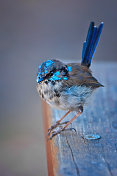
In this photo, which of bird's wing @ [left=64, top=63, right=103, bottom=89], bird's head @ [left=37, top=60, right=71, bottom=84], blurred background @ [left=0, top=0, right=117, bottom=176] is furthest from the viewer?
blurred background @ [left=0, top=0, right=117, bottom=176]

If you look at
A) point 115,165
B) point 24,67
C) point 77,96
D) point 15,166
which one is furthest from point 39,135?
point 115,165

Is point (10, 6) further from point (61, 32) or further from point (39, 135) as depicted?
point (39, 135)

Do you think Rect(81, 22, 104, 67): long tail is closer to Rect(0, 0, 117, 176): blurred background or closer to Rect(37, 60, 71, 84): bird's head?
Rect(37, 60, 71, 84): bird's head

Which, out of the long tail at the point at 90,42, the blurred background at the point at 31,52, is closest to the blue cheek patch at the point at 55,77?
the long tail at the point at 90,42

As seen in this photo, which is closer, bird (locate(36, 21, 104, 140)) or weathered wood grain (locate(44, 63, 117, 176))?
weathered wood grain (locate(44, 63, 117, 176))

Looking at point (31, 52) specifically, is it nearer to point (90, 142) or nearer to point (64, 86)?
point (64, 86)

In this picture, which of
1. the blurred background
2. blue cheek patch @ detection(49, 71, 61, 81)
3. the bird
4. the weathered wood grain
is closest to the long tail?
the bird

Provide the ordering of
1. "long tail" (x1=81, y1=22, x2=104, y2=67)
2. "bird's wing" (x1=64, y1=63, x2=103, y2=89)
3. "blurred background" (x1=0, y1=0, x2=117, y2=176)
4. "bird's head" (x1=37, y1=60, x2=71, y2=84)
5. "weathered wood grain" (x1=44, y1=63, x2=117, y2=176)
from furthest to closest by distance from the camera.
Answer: "blurred background" (x1=0, y1=0, x2=117, y2=176), "long tail" (x1=81, y1=22, x2=104, y2=67), "bird's wing" (x1=64, y1=63, x2=103, y2=89), "bird's head" (x1=37, y1=60, x2=71, y2=84), "weathered wood grain" (x1=44, y1=63, x2=117, y2=176)
